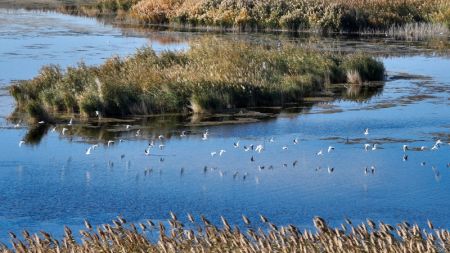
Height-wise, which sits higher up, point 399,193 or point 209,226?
point 209,226

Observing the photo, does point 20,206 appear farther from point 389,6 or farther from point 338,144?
point 389,6

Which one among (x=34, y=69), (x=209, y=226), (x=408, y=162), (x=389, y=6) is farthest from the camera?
(x=389, y=6)

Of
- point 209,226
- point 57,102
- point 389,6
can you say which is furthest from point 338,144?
point 389,6

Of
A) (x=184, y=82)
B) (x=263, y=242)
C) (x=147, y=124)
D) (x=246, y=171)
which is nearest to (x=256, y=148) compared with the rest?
(x=246, y=171)

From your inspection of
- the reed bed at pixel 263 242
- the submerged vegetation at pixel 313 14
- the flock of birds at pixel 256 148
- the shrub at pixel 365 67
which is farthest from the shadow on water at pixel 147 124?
the submerged vegetation at pixel 313 14

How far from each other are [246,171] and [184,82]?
5.79 metres

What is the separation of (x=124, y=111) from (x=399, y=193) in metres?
7.52

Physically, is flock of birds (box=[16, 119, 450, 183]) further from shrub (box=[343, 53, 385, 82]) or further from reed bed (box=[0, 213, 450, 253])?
shrub (box=[343, 53, 385, 82])

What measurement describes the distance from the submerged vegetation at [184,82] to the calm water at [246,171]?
2.49 feet

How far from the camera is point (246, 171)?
14.4 metres

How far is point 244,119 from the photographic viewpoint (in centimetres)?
1888

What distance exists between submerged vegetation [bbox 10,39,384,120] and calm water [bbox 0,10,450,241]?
0.76 m

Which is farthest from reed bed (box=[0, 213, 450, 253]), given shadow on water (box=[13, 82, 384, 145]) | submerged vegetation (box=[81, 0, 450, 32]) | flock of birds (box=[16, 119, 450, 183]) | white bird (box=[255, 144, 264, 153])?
submerged vegetation (box=[81, 0, 450, 32])

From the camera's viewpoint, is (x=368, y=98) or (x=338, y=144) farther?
(x=368, y=98)
